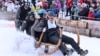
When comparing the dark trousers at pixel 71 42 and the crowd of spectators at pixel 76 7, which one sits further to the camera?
the crowd of spectators at pixel 76 7

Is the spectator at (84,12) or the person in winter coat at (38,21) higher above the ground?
the person in winter coat at (38,21)

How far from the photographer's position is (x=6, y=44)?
384 inches

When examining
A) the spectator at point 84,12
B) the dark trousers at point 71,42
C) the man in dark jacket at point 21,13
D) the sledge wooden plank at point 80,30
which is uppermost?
the dark trousers at point 71,42

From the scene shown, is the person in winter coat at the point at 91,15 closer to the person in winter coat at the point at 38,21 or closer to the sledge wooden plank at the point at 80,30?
the sledge wooden plank at the point at 80,30

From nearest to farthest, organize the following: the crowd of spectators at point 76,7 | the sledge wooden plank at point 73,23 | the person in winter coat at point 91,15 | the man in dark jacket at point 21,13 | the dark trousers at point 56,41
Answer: the dark trousers at point 56,41 < the man in dark jacket at point 21,13 < the person in winter coat at point 91,15 < the crowd of spectators at point 76,7 < the sledge wooden plank at point 73,23

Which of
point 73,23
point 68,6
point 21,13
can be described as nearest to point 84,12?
point 73,23

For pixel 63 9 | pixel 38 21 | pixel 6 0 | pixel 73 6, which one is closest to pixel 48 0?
pixel 63 9

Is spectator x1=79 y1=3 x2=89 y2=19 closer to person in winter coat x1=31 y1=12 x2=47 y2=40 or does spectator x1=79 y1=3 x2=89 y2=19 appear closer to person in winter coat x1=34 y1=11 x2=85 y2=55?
person in winter coat x1=31 y1=12 x2=47 y2=40

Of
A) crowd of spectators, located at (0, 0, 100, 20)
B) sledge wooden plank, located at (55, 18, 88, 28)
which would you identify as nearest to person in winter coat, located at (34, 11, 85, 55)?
crowd of spectators, located at (0, 0, 100, 20)

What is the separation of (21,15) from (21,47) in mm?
2059

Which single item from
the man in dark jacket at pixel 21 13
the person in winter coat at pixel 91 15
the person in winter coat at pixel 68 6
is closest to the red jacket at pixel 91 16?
the person in winter coat at pixel 91 15

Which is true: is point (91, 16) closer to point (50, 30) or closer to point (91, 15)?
point (91, 15)

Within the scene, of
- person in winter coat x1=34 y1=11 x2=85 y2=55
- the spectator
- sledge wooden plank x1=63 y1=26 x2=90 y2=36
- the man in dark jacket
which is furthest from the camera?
the spectator

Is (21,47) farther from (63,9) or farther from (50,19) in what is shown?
(63,9)
